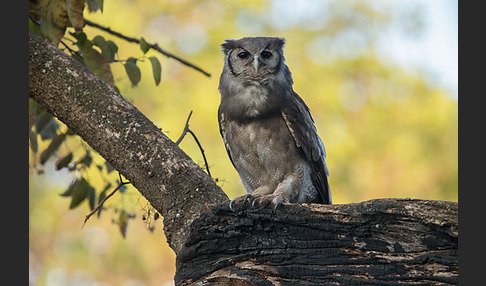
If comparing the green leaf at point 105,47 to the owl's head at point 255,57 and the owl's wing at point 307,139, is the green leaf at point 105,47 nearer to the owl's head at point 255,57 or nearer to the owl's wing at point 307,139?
the owl's head at point 255,57

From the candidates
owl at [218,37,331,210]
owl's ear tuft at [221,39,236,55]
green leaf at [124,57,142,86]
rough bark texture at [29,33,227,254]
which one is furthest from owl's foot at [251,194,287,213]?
owl's ear tuft at [221,39,236,55]

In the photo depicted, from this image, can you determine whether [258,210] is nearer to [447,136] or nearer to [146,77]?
[146,77]

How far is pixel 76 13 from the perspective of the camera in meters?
3.62

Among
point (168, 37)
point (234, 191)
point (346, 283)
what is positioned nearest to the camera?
point (346, 283)

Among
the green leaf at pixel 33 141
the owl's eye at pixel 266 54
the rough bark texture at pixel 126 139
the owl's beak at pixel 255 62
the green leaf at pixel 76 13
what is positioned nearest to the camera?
the rough bark texture at pixel 126 139

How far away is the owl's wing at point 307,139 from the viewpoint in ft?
14.3

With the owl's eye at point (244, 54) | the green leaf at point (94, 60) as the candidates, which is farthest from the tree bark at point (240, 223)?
the owl's eye at point (244, 54)

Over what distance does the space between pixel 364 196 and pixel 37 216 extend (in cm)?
582

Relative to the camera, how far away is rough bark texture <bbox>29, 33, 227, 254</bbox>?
3195 millimetres

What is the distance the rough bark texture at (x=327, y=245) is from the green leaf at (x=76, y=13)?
151 cm

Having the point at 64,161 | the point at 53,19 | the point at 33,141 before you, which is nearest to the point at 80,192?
the point at 64,161

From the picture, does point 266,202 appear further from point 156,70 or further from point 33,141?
point 33,141

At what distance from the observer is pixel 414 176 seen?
10445 mm

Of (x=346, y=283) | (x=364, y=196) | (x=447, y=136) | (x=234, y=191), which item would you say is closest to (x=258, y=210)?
(x=346, y=283)
